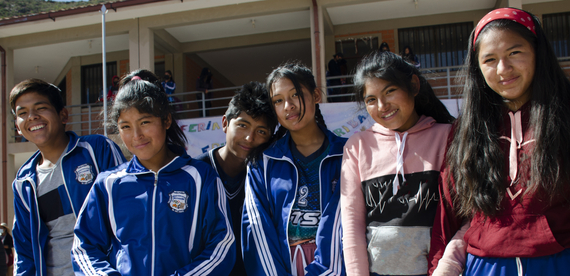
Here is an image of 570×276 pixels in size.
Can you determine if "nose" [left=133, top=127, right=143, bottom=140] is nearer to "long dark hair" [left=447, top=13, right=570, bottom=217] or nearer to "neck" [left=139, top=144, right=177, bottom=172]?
"neck" [left=139, top=144, right=177, bottom=172]

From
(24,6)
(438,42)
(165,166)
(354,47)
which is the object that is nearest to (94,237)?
(165,166)

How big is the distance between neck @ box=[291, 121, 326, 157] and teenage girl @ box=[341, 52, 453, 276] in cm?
27

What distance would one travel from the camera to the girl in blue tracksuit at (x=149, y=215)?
1.79 meters

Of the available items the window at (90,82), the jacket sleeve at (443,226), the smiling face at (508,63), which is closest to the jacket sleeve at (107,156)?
the jacket sleeve at (443,226)

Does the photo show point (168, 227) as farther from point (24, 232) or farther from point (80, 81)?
point (80, 81)

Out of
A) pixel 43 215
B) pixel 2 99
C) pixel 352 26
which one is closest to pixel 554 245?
pixel 43 215

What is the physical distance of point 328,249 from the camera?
1814mm

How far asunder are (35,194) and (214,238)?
1130 mm

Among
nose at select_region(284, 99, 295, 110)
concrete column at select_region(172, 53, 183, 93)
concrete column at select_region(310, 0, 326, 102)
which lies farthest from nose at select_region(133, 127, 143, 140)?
concrete column at select_region(172, 53, 183, 93)

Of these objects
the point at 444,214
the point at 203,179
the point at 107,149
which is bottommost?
the point at 444,214

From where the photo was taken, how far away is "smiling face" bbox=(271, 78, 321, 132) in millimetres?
2092

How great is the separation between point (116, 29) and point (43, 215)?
8142 millimetres

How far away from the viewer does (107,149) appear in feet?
7.80

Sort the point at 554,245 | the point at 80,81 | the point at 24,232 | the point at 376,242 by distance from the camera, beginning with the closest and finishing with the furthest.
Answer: the point at 554,245
the point at 376,242
the point at 24,232
the point at 80,81
